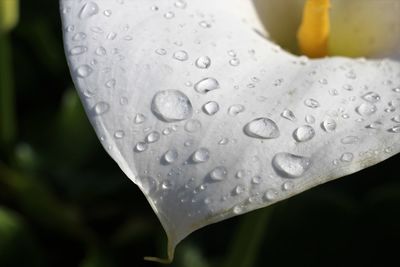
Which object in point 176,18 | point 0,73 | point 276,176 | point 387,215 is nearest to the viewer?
point 276,176

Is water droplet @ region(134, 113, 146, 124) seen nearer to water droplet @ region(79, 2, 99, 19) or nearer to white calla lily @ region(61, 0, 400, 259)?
white calla lily @ region(61, 0, 400, 259)

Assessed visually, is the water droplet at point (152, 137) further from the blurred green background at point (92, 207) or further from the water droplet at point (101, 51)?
the blurred green background at point (92, 207)

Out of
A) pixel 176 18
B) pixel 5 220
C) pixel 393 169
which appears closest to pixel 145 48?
pixel 176 18

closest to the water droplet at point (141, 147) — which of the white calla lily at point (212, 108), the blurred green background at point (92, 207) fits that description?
the white calla lily at point (212, 108)

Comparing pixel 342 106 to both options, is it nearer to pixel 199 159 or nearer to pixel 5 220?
pixel 199 159

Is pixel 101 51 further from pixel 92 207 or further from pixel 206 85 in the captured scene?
pixel 92 207

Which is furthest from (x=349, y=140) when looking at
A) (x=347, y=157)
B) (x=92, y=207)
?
(x=92, y=207)
